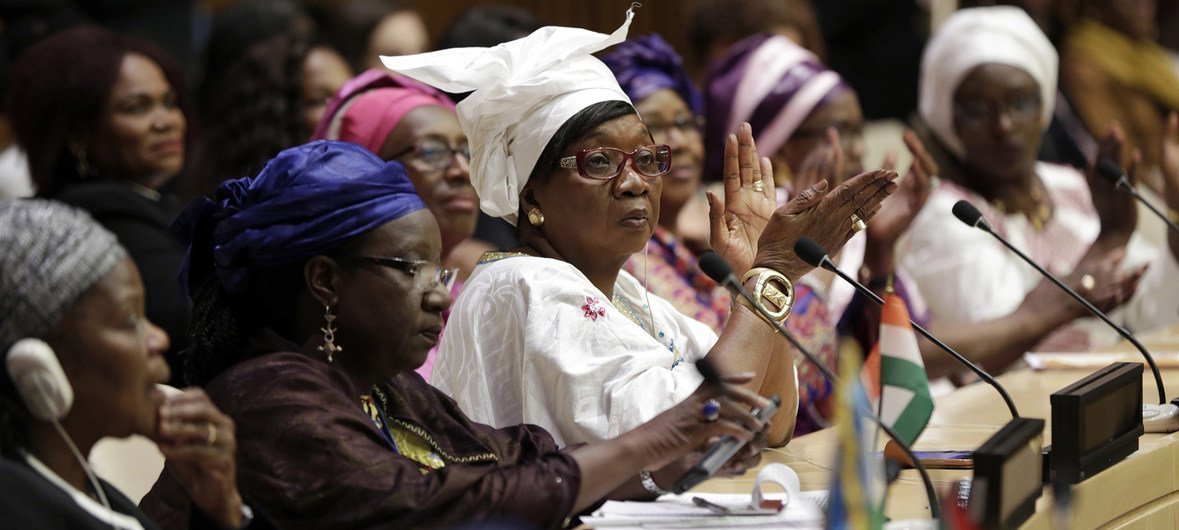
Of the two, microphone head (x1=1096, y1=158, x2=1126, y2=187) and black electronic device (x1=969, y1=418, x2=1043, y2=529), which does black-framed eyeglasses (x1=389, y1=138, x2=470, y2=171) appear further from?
black electronic device (x1=969, y1=418, x2=1043, y2=529)

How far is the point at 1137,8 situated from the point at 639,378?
5.53 m

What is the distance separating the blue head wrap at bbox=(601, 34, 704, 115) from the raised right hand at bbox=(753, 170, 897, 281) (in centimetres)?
171

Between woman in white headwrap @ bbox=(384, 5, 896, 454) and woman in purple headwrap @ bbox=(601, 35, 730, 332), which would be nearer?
woman in white headwrap @ bbox=(384, 5, 896, 454)

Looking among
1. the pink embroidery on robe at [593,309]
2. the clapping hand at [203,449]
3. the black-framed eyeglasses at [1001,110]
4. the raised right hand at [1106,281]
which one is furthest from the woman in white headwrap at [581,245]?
the black-framed eyeglasses at [1001,110]

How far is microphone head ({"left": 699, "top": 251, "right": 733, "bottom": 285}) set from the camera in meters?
2.97

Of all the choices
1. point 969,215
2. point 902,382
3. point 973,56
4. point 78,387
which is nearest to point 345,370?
point 78,387

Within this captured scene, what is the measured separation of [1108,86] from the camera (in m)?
8.34

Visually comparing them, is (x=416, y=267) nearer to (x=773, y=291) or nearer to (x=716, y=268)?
(x=716, y=268)

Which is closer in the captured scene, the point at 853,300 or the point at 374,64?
the point at 853,300

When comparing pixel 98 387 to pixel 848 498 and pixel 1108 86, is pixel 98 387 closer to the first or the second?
pixel 848 498

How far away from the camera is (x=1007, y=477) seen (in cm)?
251

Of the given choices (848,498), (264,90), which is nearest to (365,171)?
(848,498)

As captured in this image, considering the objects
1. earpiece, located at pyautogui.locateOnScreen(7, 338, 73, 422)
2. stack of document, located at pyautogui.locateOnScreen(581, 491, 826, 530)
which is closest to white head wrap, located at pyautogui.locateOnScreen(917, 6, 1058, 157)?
stack of document, located at pyautogui.locateOnScreen(581, 491, 826, 530)

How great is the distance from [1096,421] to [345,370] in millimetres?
1422
